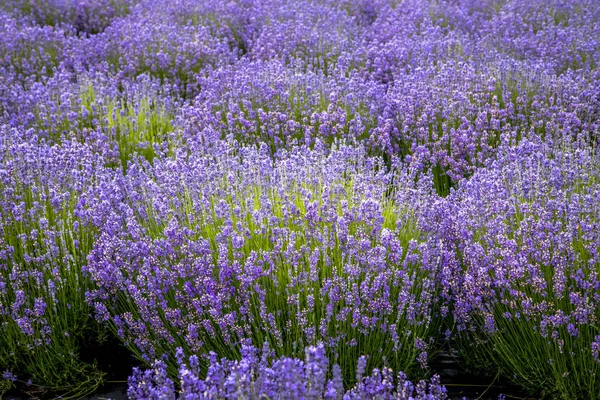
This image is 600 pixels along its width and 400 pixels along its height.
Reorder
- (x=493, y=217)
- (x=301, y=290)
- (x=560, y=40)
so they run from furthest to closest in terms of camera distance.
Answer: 1. (x=560, y=40)
2. (x=493, y=217)
3. (x=301, y=290)

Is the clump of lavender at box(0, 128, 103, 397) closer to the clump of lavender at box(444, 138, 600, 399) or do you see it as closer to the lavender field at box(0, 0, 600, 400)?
the lavender field at box(0, 0, 600, 400)

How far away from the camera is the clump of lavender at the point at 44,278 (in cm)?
282

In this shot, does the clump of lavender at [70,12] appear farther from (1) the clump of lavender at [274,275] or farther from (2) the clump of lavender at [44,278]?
(1) the clump of lavender at [274,275]

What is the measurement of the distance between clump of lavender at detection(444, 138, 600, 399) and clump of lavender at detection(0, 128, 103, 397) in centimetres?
172

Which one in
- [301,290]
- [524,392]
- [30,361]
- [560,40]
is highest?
[560,40]

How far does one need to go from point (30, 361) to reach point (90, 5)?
6387 mm

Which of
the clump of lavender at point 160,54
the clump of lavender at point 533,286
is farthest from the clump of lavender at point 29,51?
the clump of lavender at point 533,286

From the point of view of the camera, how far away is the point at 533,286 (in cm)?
263

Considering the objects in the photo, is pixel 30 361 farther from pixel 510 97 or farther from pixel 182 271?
pixel 510 97

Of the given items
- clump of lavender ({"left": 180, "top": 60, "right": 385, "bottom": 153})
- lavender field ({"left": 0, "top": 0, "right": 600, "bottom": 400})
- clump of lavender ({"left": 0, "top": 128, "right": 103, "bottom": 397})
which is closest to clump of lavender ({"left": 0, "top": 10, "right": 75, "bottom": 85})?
lavender field ({"left": 0, "top": 0, "right": 600, "bottom": 400})

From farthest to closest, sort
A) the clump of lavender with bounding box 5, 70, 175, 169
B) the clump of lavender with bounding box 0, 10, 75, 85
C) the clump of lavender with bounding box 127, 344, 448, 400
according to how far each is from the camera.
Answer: the clump of lavender with bounding box 0, 10, 75, 85, the clump of lavender with bounding box 5, 70, 175, 169, the clump of lavender with bounding box 127, 344, 448, 400

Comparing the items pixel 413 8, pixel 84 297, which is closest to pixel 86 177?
pixel 84 297

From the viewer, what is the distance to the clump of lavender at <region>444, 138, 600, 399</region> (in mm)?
2520

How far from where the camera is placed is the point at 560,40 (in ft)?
20.6
